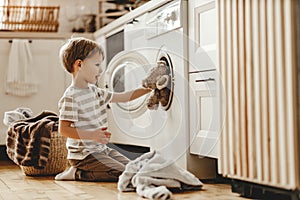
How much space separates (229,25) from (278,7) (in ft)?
1.07

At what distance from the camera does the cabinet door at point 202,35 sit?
2.26 m

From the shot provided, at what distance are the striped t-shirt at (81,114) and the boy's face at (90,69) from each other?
49mm

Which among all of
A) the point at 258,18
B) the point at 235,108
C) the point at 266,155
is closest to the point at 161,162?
the point at 235,108

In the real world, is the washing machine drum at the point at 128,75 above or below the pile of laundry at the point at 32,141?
above

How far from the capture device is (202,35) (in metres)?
2.36

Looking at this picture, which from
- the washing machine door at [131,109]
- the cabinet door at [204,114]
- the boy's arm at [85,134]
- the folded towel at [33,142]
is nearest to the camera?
the cabinet door at [204,114]

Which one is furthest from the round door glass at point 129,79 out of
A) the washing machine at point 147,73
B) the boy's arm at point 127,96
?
the boy's arm at point 127,96

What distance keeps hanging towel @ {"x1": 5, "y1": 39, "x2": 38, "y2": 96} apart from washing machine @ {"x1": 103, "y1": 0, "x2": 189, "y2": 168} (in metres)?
0.53

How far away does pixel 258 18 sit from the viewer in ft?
5.73

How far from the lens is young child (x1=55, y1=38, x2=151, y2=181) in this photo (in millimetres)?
2541

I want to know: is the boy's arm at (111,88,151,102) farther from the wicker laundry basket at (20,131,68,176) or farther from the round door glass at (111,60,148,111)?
the wicker laundry basket at (20,131,68,176)

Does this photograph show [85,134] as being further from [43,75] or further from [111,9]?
[111,9]

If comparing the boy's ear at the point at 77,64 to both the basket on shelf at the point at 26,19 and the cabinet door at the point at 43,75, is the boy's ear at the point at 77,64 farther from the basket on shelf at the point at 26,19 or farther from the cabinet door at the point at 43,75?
the basket on shelf at the point at 26,19

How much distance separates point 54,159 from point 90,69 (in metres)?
0.48
